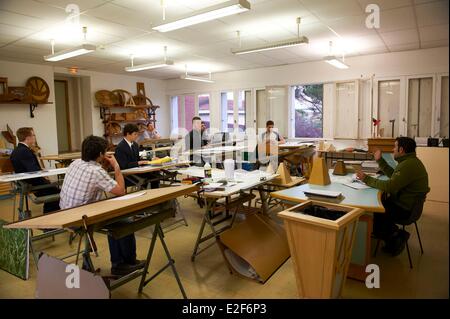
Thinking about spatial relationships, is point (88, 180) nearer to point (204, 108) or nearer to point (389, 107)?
point (389, 107)

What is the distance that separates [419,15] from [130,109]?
287 inches

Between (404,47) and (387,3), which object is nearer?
(387,3)

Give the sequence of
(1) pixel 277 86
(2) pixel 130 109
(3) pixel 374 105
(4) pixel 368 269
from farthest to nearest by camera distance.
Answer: (2) pixel 130 109 < (1) pixel 277 86 < (3) pixel 374 105 < (4) pixel 368 269

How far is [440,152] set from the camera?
196 inches

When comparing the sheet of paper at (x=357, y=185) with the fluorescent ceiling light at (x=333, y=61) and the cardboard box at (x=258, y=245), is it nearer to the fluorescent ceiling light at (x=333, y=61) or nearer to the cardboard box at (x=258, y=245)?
the cardboard box at (x=258, y=245)

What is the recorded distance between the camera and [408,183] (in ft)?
9.32

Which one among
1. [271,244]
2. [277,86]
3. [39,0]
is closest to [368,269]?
[271,244]

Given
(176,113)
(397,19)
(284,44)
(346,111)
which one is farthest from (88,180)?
(176,113)

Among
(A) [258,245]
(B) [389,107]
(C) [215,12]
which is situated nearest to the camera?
(A) [258,245]

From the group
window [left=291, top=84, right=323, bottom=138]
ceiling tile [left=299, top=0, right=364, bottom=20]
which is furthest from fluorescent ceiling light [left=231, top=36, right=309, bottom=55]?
window [left=291, top=84, right=323, bottom=138]

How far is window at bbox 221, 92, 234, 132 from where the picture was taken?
9422 millimetres

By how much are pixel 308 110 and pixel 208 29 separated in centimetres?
421

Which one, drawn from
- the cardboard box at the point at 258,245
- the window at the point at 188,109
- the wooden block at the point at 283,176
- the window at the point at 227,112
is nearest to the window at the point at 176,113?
the window at the point at 188,109

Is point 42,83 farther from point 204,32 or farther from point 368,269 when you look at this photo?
point 368,269
